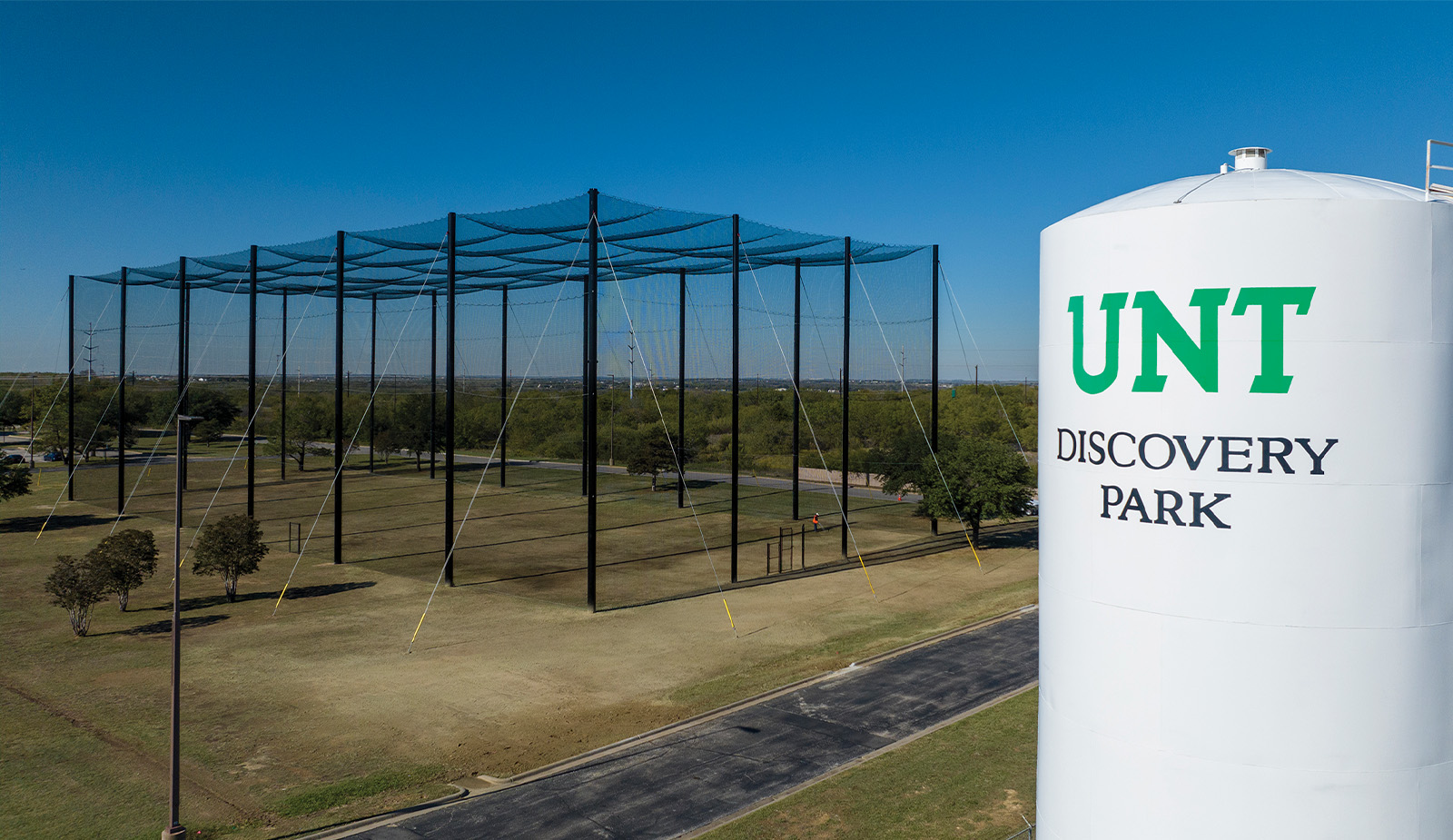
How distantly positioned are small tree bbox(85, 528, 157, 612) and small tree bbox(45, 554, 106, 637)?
0.55ft

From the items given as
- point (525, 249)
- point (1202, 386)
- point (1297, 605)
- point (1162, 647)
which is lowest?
point (1162, 647)

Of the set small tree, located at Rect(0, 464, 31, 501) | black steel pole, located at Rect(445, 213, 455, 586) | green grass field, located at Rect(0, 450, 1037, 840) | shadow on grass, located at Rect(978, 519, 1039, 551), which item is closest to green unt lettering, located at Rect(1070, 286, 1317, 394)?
green grass field, located at Rect(0, 450, 1037, 840)

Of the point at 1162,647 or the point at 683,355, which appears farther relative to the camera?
the point at 683,355

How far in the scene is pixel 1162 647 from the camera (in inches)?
242

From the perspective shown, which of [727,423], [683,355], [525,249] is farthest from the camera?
[727,423]

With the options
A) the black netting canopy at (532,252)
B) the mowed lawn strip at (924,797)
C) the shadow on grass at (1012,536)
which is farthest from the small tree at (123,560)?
the shadow on grass at (1012,536)

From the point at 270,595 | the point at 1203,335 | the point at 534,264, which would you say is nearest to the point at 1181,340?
the point at 1203,335

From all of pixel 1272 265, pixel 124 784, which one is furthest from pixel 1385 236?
pixel 124 784

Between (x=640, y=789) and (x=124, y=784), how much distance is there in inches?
260

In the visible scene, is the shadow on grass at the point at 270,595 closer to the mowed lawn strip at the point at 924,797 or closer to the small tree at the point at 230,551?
the small tree at the point at 230,551

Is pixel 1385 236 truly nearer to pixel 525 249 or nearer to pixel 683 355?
pixel 525 249

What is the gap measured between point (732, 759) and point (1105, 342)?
28.6 feet

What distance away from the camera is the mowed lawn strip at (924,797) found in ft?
35.1

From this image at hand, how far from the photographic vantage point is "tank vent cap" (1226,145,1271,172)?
6.87 metres
